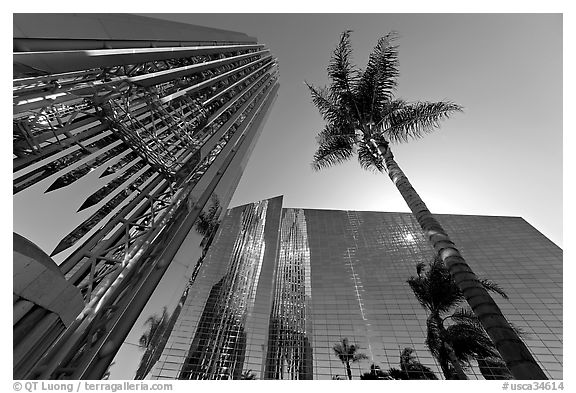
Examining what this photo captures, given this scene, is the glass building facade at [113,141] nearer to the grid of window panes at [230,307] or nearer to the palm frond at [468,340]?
the palm frond at [468,340]

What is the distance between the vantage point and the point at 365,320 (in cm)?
3328

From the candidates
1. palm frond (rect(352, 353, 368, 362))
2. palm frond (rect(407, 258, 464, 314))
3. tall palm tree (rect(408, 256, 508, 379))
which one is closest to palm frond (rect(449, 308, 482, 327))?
tall palm tree (rect(408, 256, 508, 379))

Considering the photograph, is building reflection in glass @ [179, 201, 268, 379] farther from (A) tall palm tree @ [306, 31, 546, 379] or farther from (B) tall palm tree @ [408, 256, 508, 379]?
(A) tall palm tree @ [306, 31, 546, 379]

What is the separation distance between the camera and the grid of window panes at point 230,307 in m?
30.7

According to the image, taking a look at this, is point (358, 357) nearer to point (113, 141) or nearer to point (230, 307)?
point (230, 307)

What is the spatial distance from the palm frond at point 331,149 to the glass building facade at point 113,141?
12.5ft

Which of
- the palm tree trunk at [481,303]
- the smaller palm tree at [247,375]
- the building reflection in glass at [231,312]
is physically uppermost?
the building reflection in glass at [231,312]

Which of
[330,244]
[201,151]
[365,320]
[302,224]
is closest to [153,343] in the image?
[201,151]

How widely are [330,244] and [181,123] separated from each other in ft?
125

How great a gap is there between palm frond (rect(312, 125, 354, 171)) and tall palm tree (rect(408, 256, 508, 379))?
1270cm

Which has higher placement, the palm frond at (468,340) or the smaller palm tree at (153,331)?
the palm frond at (468,340)

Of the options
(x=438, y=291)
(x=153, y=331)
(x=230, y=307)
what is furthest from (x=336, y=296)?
(x=153, y=331)

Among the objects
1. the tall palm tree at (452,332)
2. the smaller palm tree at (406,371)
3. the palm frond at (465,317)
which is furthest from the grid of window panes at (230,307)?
the palm frond at (465,317)
